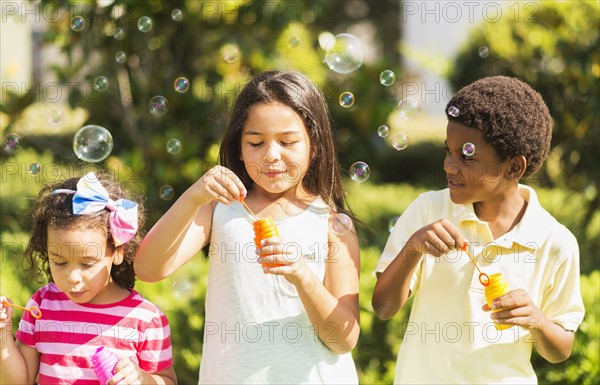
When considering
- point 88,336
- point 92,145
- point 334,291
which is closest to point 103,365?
point 88,336

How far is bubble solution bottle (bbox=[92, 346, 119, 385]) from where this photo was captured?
7.25ft

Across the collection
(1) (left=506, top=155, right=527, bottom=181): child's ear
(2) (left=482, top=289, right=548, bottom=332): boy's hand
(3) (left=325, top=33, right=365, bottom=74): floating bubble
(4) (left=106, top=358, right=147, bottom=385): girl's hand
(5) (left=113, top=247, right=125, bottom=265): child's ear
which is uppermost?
(3) (left=325, top=33, right=365, bottom=74): floating bubble

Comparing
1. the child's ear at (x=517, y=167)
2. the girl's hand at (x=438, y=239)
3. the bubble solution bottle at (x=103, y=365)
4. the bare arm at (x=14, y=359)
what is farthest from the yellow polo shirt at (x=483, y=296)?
the bare arm at (x=14, y=359)

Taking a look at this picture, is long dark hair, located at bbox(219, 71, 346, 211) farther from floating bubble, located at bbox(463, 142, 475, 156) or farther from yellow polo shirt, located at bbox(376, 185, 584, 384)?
floating bubble, located at bbox(463, 142, 475, 156)

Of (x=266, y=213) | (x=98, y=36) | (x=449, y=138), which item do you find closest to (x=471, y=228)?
(x=449, y=138)

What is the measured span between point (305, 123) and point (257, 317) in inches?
22.1

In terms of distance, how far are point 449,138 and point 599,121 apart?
3.99 m

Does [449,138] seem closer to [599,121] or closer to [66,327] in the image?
[66,327]

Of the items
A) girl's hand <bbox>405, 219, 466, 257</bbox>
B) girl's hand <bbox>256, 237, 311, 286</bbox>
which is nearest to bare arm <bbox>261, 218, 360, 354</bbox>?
girl's hand <bbox>256, 237, 311, 286</bbox>

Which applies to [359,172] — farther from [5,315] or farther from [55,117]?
[55,117]

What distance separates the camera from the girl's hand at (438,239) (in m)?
2.22

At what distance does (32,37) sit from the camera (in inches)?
554

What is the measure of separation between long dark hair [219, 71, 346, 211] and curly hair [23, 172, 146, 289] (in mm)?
335

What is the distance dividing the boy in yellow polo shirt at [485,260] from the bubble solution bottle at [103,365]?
0.76 m
